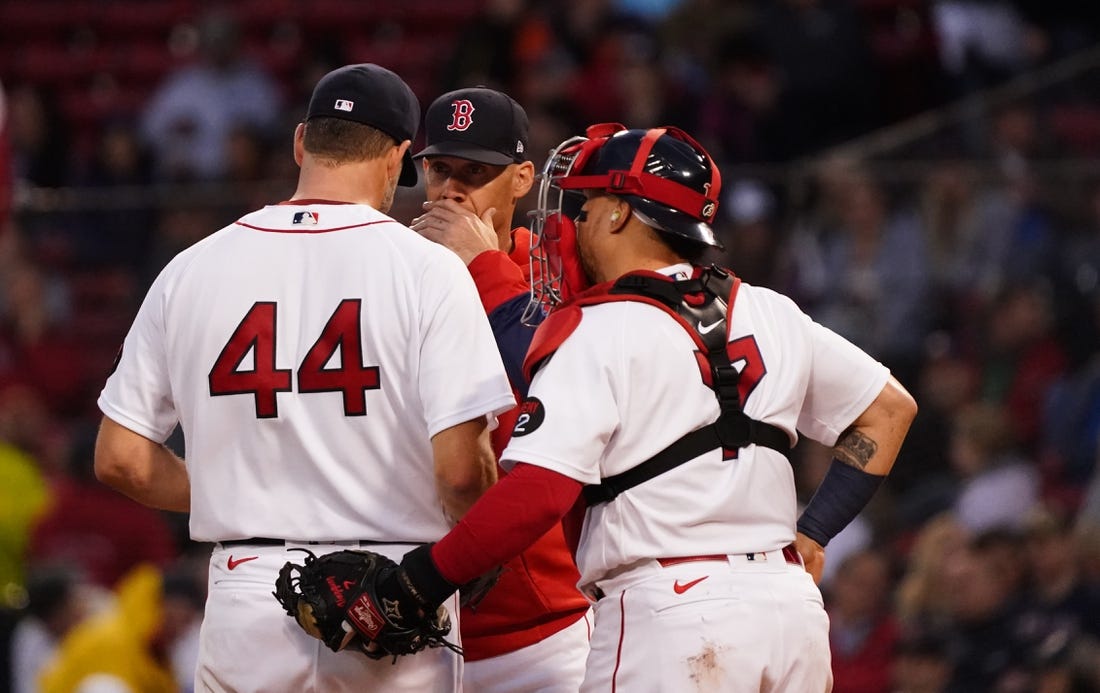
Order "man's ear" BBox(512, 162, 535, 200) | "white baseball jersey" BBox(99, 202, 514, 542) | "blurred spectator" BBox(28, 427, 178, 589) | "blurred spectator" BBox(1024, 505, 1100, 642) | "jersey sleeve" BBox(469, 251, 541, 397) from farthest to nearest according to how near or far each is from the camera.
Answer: "blurred spectator" BBox(28, 427, 178, 589) → "blurred spectator" BBox(1024, 505, 1100, 642) → "man's ear" BBox(512, 162, 535, 200) → "jersey sleeve" BBox(469, 251, 541, 397) → "white baseball jersey" BBox(99, 202, 514, 542)

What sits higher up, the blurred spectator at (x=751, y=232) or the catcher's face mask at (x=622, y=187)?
the catcher's face mask at (x=622, y=187)

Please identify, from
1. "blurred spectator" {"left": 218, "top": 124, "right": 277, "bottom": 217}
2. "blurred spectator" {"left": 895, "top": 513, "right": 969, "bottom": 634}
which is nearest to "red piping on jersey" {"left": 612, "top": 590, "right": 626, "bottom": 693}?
"blurred spectator" {"left": 895, "top": 513, "right": 969, "bottom": 634}

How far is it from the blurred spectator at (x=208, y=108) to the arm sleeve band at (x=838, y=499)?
25.5 ft

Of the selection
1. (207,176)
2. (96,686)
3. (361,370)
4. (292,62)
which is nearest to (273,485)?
(361,370)

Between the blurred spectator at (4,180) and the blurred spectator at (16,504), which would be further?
the blurred spectator at (4,180)

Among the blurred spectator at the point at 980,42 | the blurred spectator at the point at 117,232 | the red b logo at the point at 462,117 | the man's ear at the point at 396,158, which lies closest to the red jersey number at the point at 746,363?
the man's ear at the point at 396,158

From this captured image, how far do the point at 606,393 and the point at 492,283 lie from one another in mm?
861

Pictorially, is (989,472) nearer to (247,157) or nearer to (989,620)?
(989,620)

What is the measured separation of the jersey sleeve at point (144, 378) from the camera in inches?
156

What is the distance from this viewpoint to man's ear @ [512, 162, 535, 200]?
4.75 metres

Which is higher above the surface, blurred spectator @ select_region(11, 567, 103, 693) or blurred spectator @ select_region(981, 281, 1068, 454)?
blurred spectator @ select_region(981, 281, 1068, 454)

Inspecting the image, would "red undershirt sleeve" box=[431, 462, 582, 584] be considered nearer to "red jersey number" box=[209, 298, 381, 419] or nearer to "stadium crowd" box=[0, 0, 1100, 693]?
"red jersey number" box=[209, 298, 381, 419]

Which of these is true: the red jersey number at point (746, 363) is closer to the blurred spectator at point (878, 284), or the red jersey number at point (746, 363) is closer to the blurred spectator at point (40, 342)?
the blurred spectator at point (878, 284)

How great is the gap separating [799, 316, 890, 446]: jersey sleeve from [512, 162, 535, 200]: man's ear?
3.75 feet
